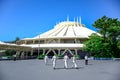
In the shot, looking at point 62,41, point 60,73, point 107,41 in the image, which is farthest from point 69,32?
point 60,73

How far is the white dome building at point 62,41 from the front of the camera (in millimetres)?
54016

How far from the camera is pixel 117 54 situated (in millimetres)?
37250

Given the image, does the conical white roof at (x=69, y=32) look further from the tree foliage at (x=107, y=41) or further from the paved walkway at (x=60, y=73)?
the paved walkway at (x=60, y=73)

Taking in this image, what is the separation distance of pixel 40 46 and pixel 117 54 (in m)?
22.0

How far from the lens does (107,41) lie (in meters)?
39.2

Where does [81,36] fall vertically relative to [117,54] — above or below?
above

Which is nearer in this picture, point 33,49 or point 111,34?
point 111,34

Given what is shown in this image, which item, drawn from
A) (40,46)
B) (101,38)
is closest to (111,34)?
(101,38)

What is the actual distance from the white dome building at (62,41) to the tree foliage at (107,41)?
1156cm

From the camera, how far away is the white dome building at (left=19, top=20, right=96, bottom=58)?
177ft

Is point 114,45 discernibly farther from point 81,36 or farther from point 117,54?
point 81,36

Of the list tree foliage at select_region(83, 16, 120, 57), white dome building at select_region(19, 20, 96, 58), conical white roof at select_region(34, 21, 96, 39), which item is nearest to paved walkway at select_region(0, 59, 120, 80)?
tree foliage at select_region(83, 16, 120, 57)

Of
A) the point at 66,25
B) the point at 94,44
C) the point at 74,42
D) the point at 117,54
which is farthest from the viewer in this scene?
the point at 66,25

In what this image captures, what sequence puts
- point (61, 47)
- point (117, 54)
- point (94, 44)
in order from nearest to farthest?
1. point (117, 54)
2. point (94, 44)
3. point (61, 47)
